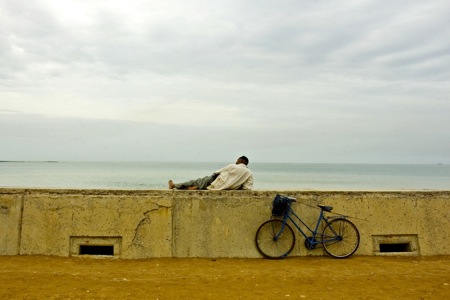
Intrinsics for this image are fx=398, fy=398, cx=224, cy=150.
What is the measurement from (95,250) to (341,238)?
171 inches

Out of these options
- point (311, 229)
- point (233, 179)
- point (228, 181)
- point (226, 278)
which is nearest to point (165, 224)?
point (228, 181)

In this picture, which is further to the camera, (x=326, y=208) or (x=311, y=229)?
(x=311, y=229)

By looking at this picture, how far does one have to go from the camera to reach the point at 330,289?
514cm

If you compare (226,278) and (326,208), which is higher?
(326,208)

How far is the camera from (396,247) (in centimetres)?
729

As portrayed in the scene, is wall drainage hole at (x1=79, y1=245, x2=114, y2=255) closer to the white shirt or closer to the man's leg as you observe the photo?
the man's leg

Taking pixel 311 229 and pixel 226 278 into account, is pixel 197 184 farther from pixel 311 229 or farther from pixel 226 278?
pixel 226 278

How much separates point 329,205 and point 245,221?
5.08ft

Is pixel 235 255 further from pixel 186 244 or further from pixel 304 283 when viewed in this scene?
pixel 304 283

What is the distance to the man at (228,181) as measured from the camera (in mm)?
7227

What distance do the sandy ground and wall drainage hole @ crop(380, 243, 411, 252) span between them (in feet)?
0.97

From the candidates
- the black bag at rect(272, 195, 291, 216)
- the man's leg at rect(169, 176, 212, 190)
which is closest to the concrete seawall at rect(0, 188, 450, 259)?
the black bag at rect(272, 195, 291, 216)

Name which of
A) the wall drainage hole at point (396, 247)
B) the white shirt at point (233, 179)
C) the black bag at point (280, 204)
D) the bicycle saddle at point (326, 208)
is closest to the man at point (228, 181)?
the white shirt at point (233, 179)

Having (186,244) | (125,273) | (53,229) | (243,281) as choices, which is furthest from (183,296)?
(53,229)
